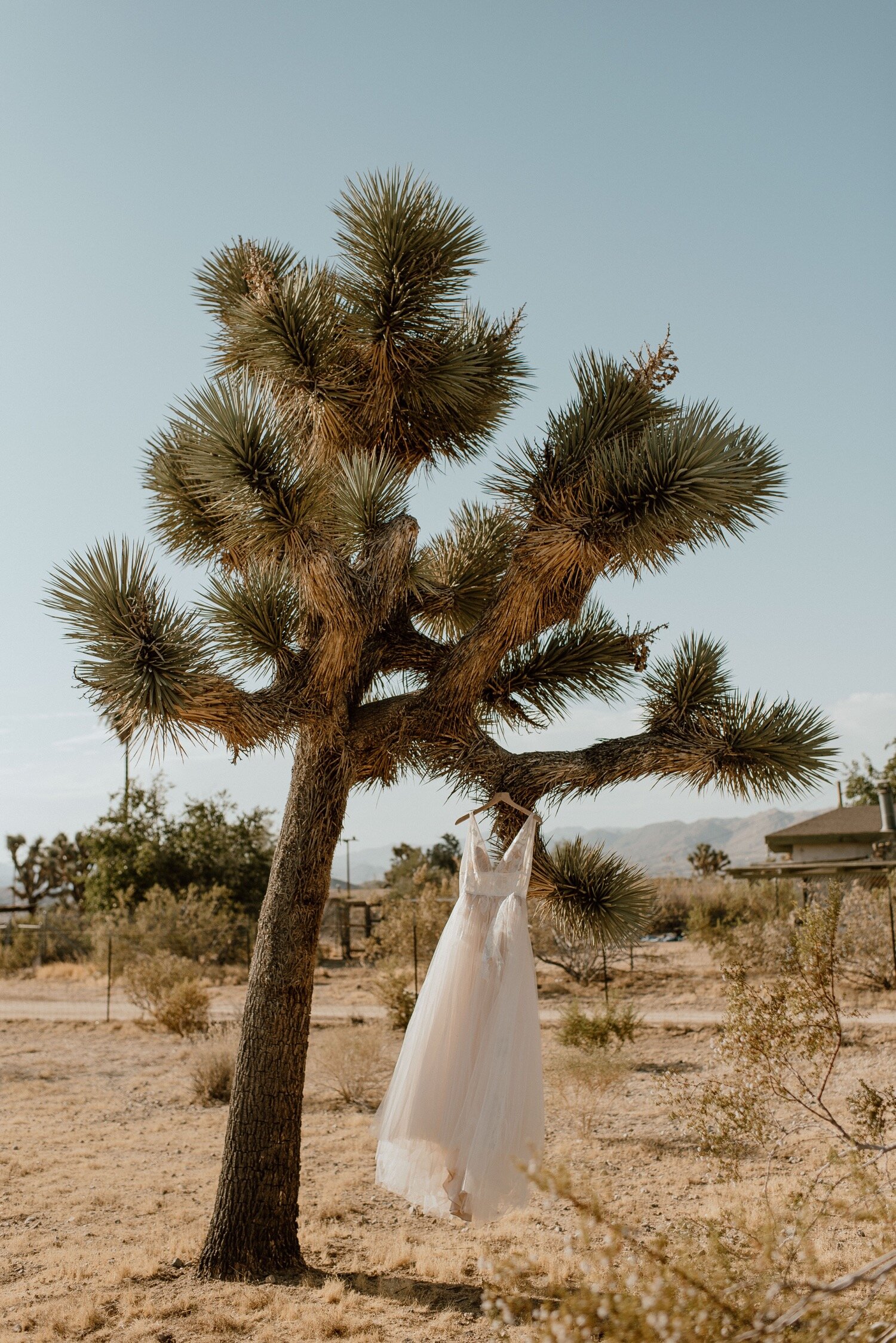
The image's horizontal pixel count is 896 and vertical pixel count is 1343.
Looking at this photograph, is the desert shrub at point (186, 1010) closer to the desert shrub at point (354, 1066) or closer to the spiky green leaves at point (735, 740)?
the desert shrub at point (354, 1066)

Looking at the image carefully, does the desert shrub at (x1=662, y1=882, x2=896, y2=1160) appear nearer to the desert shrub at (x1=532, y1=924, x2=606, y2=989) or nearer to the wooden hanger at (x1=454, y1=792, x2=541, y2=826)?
the wooden hanger at (x1=454, y1=792, x2=541, y2=826)

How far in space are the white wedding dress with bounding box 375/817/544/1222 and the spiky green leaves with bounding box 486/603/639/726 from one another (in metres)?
1.24

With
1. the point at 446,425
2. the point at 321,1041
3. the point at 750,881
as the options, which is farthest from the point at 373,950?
the point at 446,425

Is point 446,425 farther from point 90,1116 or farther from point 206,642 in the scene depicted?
point 90,1116

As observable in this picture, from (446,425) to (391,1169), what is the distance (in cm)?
340

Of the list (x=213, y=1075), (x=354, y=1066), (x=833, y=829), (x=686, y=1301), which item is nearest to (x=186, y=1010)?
(x=213, y=1075)

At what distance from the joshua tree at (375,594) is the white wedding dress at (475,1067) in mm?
537

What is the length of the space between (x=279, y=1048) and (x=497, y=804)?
1.49m

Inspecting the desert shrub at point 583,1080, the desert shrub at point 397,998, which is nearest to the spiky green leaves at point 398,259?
the desert shrub at point 583,1080

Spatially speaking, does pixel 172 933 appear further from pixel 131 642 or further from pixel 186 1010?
pixel 131 642

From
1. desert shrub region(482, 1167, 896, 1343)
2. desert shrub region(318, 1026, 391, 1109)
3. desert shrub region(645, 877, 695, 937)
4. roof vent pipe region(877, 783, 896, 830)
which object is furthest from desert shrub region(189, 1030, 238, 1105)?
roof vent pipe region(877, 783, 896, 830)

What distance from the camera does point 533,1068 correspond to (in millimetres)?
3674

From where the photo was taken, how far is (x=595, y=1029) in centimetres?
979

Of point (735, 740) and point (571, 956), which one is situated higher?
point (735, 740)
